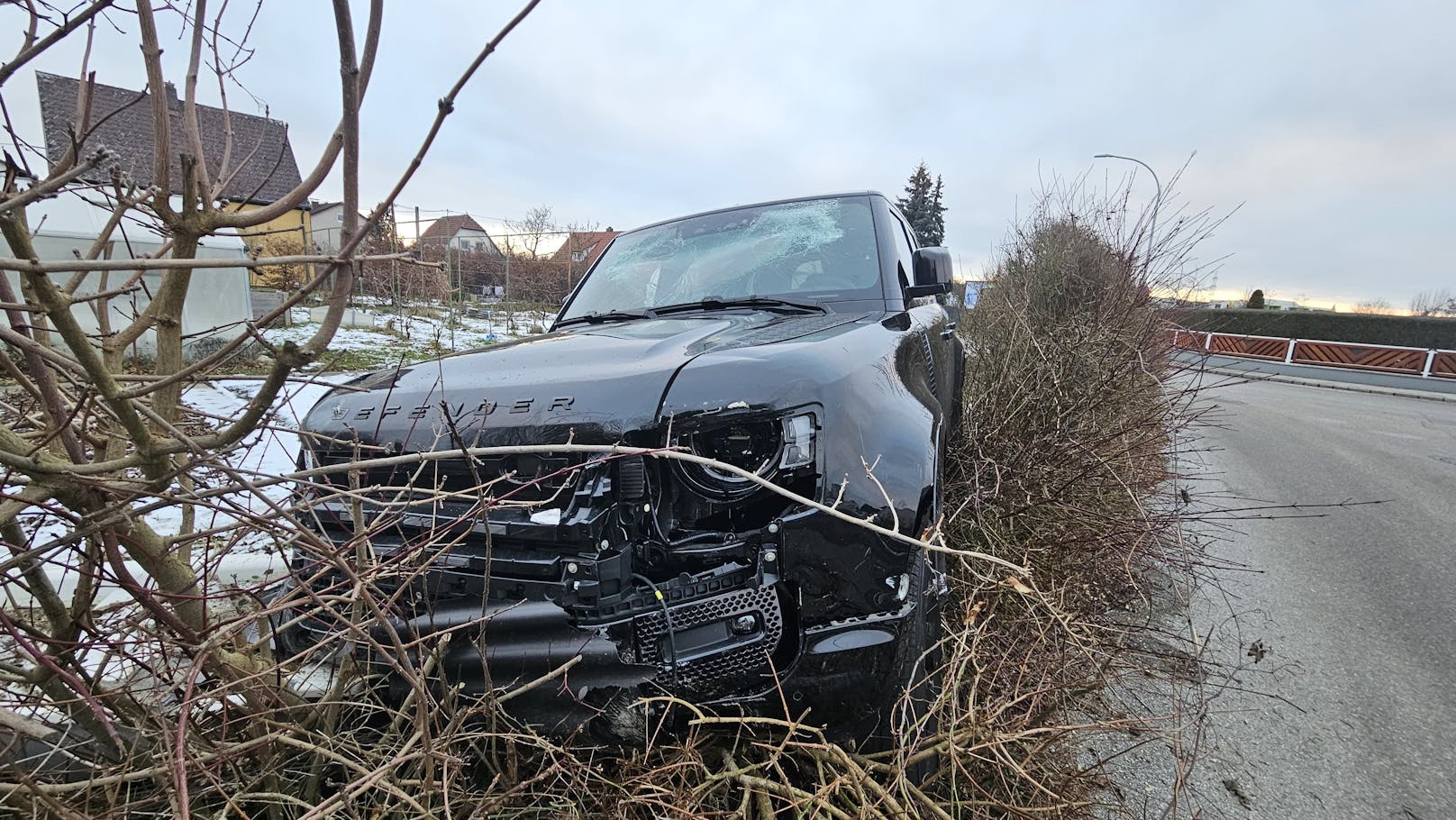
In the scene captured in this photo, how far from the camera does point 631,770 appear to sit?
175 centimetres

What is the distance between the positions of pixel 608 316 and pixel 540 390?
4.15ft

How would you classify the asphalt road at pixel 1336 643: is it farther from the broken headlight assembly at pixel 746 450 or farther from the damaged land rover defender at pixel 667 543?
the broken headlight assembly at pixel 746 450

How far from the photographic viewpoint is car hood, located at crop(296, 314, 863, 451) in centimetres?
171

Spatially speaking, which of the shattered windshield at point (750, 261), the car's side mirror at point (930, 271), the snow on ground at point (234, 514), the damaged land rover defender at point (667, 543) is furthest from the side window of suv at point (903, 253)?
the snow on ground at point (234, 514)

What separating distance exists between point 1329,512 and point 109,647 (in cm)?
714

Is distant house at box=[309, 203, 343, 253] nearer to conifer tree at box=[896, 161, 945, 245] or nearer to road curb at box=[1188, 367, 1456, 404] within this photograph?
road curb at box=[1188, 367, 1456, 404]

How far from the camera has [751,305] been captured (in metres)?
2.71

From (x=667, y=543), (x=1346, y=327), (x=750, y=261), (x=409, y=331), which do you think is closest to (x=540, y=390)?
(x=667, y=543)

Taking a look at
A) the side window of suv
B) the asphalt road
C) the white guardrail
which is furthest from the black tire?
the white guardrail

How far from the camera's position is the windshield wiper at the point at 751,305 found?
2623 millimetres

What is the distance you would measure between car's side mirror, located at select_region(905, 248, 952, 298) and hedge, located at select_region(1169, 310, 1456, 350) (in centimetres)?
1877

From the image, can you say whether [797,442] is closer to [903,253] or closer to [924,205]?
[903,253]

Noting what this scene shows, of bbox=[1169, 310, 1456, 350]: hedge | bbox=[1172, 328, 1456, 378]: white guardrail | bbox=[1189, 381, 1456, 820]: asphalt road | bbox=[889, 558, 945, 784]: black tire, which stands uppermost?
bbox=[1169, 310, 1456, 350]: hedge

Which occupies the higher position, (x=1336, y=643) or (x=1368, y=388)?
(x=1368, y=388)
